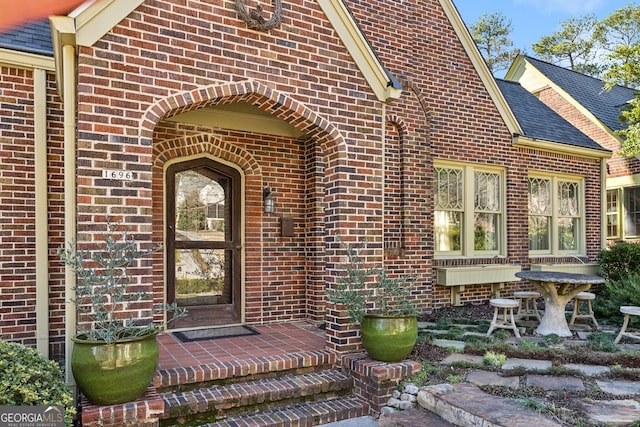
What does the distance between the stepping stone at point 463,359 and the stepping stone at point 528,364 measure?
257mm

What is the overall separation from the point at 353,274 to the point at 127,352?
2.08 metres

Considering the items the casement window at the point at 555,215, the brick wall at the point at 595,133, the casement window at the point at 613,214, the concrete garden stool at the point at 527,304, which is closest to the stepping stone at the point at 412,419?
the concrete garden stool at the point at 527,304

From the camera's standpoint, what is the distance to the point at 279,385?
404 cm

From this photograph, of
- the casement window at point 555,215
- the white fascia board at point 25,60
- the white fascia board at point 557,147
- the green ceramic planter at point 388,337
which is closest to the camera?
the green ceramic planter at point 388,337

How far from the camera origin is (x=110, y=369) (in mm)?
3059

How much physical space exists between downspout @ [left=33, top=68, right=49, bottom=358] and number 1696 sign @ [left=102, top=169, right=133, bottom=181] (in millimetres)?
1805

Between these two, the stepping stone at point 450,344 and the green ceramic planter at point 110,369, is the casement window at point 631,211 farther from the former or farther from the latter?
the green ceramic planter at point 110,369

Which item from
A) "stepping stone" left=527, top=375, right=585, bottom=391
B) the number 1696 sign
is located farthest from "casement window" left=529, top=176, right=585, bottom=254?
the number 1696 sign

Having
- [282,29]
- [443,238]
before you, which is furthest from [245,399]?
[443,238]

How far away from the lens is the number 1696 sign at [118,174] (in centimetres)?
341

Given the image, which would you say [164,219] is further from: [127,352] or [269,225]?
[127,352]

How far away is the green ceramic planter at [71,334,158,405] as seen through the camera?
3055mm

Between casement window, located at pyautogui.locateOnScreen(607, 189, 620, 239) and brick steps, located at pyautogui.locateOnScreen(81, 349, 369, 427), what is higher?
casement window, located at pyautogui.locateOnScreen(607, 189, 620, 239)

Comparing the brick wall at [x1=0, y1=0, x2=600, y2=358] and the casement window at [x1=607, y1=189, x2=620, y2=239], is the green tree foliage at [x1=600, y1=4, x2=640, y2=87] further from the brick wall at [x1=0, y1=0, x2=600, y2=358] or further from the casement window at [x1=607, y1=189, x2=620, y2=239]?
the casement window at [x1=607, y1=189, x2=620, y2=239]
